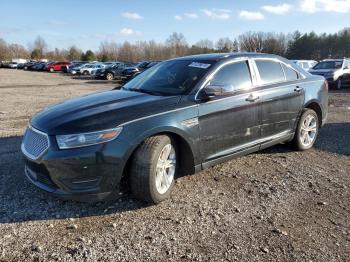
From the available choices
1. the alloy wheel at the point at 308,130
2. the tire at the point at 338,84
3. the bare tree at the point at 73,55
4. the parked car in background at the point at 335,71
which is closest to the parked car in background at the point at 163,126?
the alloy wheel at the point at 308,130

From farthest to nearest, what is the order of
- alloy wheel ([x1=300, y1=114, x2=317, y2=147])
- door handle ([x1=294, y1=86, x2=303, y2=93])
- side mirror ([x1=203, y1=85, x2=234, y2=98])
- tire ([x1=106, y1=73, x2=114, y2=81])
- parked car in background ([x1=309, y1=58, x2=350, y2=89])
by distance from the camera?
tire ([x1=106, y1=73, x2=114, y2=81]), parked car in background ([x1=309, y1=58, x2=350, y2=89]), alloy wheel ([x1=300, y1=114, x2=317, y2=147]), door handle ([x1=294, y1=86, x2=303, y2=93]), side mirror ([x1=203, y1=85, x2=234, y2=98])

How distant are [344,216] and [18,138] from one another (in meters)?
5.88

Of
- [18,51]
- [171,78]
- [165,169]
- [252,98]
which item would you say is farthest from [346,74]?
[18,51]

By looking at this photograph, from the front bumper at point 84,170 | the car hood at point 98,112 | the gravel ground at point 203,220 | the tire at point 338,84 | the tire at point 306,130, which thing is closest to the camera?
the gravel ground at point 203,220

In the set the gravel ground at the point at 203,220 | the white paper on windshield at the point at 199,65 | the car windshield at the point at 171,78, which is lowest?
the gravel ground at the point at 203,220

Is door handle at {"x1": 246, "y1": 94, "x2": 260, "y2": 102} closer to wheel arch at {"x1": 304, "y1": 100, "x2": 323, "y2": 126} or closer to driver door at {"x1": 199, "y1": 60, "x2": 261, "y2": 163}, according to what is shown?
driver door at {"x1": 199, "y1": 60, "x2": 261, "y2": 163}

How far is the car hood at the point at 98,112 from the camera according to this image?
3.77m

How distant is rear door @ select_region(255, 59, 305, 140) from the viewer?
539 centimetres

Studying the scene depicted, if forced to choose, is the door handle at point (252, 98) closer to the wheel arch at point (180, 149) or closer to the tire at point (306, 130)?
the wheel arch at point (180, 149)

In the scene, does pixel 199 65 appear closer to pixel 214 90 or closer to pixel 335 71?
pixel 214 90

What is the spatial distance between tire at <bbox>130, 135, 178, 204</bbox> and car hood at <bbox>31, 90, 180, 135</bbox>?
343mm

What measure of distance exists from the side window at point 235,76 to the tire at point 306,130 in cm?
153

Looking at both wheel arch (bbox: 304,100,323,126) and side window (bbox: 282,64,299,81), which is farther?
wheel arch (bbox: 304,100,323,126)

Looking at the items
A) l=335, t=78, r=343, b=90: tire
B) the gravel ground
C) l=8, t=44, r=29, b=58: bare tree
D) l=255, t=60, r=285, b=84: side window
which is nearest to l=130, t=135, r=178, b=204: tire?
the gravel ground
